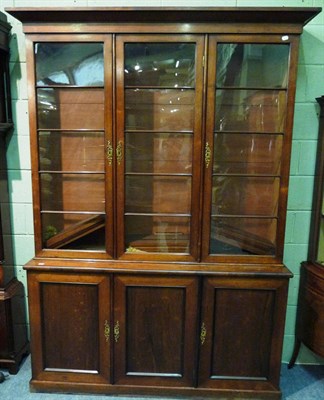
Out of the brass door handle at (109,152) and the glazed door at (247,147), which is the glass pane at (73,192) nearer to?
the brass door handle at (109,152)

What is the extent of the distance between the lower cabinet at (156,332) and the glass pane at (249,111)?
89 centimetres

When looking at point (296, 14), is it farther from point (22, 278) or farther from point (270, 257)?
point (22, 278)

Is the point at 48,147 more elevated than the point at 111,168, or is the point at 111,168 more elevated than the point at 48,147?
the point at 48,147

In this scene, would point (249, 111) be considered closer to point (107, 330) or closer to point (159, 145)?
point (159, 145)

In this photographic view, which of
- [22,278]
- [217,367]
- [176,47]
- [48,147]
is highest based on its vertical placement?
[176,47]

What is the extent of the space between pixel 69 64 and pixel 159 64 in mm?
531

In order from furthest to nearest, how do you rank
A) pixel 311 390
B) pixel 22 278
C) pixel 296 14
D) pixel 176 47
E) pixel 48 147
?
pixel 22 278 < pixel 311 390 < pixel 48 147 < pixel 176 47 < pixel 296 14

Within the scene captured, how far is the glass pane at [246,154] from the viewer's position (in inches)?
69.6

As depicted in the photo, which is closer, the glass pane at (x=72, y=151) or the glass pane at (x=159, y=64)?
the glass pane at (x=159, y=64)

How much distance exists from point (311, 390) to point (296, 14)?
2259 millimetres

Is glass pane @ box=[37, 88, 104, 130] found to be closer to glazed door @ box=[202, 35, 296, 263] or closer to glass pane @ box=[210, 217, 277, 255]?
glazed door @ box=[202, 35, 296, 263]

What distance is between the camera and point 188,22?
1.60m

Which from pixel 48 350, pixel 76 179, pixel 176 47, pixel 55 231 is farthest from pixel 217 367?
pixel 176 47

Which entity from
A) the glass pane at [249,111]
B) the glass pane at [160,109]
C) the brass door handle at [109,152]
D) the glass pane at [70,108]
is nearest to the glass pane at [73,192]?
the brass door handle at [109,152]
